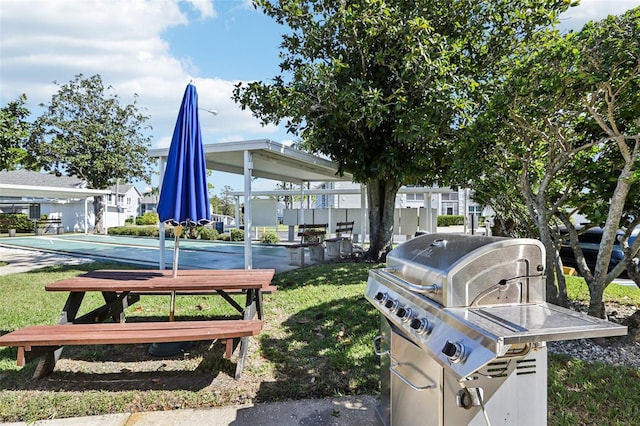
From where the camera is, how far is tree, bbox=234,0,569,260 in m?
6.41

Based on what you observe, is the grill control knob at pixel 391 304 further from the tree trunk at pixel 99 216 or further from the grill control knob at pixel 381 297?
the tree trunk at pixel 99 216

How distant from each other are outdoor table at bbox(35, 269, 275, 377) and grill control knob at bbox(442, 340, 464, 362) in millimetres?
2020

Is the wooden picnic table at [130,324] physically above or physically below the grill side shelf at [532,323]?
below

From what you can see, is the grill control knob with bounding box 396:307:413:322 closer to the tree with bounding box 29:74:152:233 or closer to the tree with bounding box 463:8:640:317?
the tree with bounding box 463:8:640:317

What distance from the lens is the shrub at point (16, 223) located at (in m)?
23.2

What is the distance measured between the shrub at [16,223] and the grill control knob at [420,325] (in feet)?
96.8

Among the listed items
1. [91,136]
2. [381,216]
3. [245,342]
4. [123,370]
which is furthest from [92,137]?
[245,342]

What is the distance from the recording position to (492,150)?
→ 15.8ft

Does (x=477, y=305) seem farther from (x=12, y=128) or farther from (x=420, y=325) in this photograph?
(x=12, y=128)

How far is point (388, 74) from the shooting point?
7.62 meters

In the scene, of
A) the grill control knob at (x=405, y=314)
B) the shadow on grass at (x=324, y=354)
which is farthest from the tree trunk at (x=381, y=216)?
the grill control knob at (x=405, y=314)

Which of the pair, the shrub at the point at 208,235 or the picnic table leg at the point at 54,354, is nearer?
the picnic table leg at the point at 54,354

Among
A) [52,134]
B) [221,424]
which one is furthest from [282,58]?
[52,134]

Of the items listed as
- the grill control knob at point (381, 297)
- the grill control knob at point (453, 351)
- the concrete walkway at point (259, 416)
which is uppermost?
the grill control knob at point (381, 297)
